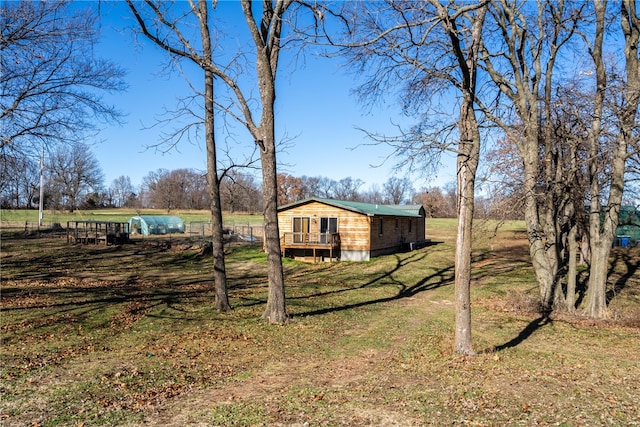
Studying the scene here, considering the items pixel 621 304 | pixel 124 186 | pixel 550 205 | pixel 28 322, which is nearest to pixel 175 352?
pixel 28 322

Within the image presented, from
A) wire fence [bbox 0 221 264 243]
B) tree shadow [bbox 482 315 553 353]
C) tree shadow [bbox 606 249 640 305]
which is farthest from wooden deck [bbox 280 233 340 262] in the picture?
tree shadow [bbox 482 315 553 353]

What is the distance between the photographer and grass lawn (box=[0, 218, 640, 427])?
5.71 metres

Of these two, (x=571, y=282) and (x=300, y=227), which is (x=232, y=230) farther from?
(x=571, y=282)

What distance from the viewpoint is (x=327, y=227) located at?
29344 mm

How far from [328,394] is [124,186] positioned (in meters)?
131

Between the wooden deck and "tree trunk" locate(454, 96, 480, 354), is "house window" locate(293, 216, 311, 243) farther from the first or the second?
"tree trunk" locate(454, 96, 480, 354)

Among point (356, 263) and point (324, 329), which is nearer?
point (324, 329)

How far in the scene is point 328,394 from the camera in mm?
6406

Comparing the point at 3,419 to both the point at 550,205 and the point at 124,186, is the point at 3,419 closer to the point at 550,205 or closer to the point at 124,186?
the point at 550,205

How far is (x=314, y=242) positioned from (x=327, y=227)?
1426 mm

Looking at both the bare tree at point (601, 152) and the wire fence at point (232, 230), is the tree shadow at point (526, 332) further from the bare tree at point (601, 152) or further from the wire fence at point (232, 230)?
the wire fence at point (232, 230)

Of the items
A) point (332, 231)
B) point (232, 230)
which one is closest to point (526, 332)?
point (332, 231)

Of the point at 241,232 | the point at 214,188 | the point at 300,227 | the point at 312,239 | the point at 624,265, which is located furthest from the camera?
the point at 241,232

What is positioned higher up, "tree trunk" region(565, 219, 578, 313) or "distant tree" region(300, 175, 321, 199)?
"distant tree" region(300, 175, 321, 199)
